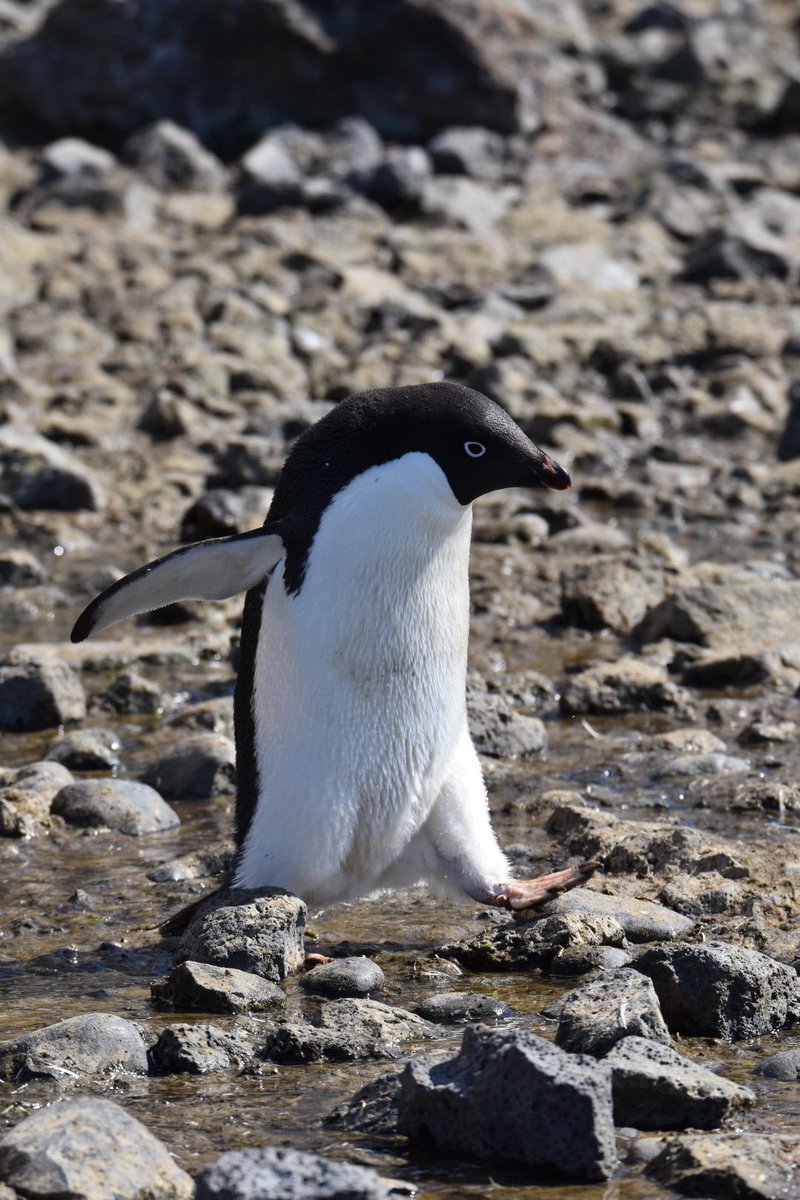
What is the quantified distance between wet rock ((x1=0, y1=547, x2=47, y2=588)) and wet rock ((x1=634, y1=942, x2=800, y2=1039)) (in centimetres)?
505

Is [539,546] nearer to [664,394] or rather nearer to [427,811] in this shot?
[664,394]

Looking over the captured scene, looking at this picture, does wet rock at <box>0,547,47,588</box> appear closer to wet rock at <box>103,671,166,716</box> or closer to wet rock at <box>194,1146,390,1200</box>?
wet rock at <box>103,671,166,716</box>

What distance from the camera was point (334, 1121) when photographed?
3410 millimetres

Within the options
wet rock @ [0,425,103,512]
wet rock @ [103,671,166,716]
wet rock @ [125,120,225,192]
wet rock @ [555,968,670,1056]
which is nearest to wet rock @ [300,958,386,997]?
wet rock @ [555,968,670,1056]

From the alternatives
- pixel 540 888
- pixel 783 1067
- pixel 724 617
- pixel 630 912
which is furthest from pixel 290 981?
pixel 724 617

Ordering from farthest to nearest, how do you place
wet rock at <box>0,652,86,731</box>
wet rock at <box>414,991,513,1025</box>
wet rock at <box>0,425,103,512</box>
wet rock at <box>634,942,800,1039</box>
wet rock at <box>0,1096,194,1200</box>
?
wet rock at <box>0,425,103,512</box> → wet rock at <box>0,652,86,731</box> → wet rock at <box>414,991,513,1025</box> → wet rock at <box>634,942,800,1039</box> → wet rock at <box>0,1096,194,1200</box>

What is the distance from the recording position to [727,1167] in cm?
307

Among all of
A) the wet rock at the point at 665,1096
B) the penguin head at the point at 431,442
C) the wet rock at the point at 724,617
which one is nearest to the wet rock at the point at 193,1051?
the wet rock at the point at 665,1096

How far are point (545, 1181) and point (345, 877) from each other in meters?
1.64

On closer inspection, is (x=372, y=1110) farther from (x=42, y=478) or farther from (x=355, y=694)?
(x=42, y=478)

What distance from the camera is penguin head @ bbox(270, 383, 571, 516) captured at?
4.67 meters

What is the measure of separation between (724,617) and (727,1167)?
4.48 m

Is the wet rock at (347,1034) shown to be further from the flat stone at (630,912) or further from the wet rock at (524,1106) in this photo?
the flat stone at (630,912)

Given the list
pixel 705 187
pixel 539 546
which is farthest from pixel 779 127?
pixel 539 546
